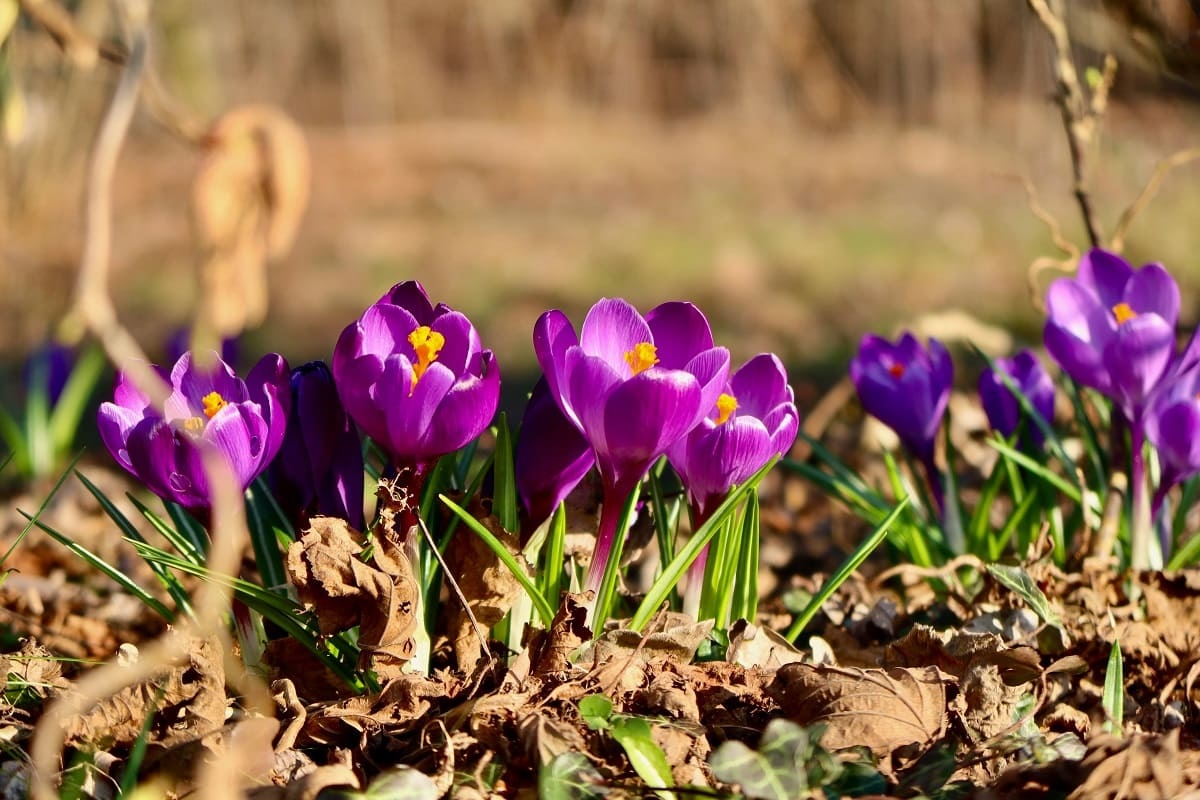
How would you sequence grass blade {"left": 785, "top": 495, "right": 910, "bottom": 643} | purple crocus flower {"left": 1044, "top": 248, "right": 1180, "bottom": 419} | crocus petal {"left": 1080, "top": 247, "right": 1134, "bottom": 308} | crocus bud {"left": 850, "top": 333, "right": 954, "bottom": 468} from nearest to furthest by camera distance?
1. grass blade {"left": 785, "top": 495, "right": 910, "bottom": 643}
2. purple crocus flower {"left": 1044, "top": 248, "right": 1180, "bottom": 419}
3. crocus petal {"left": 1080, "top": 247, "right": 1134, "bottom": 308}
4. crocus bud {"left": 850, "top": 333, "right": 954, "bottom": 468}

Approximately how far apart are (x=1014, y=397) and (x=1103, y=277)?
256 millimetres

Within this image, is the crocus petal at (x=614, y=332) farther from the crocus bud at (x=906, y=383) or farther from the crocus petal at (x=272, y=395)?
the crocus bud at (x=906, y=383)

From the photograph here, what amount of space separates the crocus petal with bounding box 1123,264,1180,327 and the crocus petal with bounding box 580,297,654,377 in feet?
2.21

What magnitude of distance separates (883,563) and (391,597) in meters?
1.13

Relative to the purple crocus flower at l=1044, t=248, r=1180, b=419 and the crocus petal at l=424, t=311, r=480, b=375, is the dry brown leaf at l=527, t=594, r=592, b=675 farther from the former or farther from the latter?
the purple crocus flower at l=1044, t=248, r=1180, b=419

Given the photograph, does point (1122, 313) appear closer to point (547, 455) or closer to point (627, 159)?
point (547, 455)

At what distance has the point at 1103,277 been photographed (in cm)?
149

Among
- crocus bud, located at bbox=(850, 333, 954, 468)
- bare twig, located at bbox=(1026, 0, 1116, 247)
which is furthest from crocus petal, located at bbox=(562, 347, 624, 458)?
bare twig, located at bbox=(1026, 0, 1116, 247)

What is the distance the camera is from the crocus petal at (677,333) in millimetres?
1179

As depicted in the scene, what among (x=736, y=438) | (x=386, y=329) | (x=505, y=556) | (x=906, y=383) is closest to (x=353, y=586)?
(x=505, y=556)

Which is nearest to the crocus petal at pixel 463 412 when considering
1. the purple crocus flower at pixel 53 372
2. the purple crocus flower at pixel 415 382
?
the purple crocus flower at pixel 415 382

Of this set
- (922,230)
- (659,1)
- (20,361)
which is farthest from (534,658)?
(659,1)

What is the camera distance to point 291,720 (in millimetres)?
1120

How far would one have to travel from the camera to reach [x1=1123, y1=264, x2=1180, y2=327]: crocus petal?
1436mm
